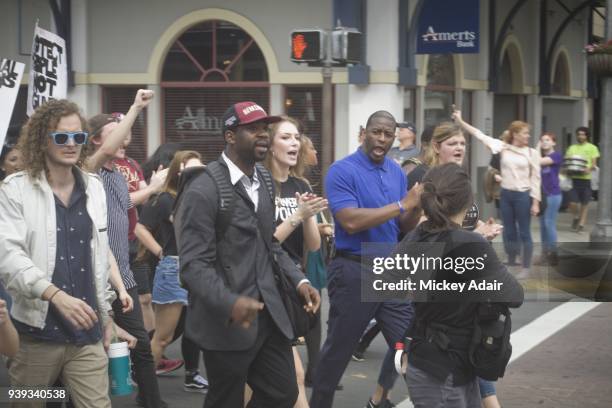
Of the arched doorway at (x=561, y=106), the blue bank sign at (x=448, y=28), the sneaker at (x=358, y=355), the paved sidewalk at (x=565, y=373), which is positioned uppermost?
the blue bank sign at (x=448, y=28)

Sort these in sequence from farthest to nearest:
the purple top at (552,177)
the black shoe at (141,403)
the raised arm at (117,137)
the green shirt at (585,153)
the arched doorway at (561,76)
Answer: the arched doorway at (561,76)
the green shirt at (585,153)
the purple top at (552,177)
the black shoe at (141,403)
the raised arm at (117,137)

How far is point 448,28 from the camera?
18062 mm

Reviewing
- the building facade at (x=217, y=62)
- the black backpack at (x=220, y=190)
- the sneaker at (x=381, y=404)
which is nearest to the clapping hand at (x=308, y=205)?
the black backpack at (x=220, y=190)

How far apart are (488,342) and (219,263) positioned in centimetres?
123

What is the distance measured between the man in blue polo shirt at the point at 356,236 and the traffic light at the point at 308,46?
14.0ft

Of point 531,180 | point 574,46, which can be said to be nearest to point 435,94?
point 531,180

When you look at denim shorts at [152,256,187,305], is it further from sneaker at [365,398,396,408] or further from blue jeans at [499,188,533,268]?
blue jeans at [499,188,533,268]

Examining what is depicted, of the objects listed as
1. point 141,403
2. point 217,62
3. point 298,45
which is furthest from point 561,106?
point 141,403

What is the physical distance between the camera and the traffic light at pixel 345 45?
10.7 metres

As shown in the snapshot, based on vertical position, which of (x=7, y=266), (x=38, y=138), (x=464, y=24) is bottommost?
(x=7, y=266)

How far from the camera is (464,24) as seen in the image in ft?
59.0

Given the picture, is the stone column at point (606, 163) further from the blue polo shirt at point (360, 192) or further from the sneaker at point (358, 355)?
the blue polo shirt at point (360, 192)

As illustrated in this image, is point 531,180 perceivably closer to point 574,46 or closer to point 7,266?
point 7,266

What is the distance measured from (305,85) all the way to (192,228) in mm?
13214
